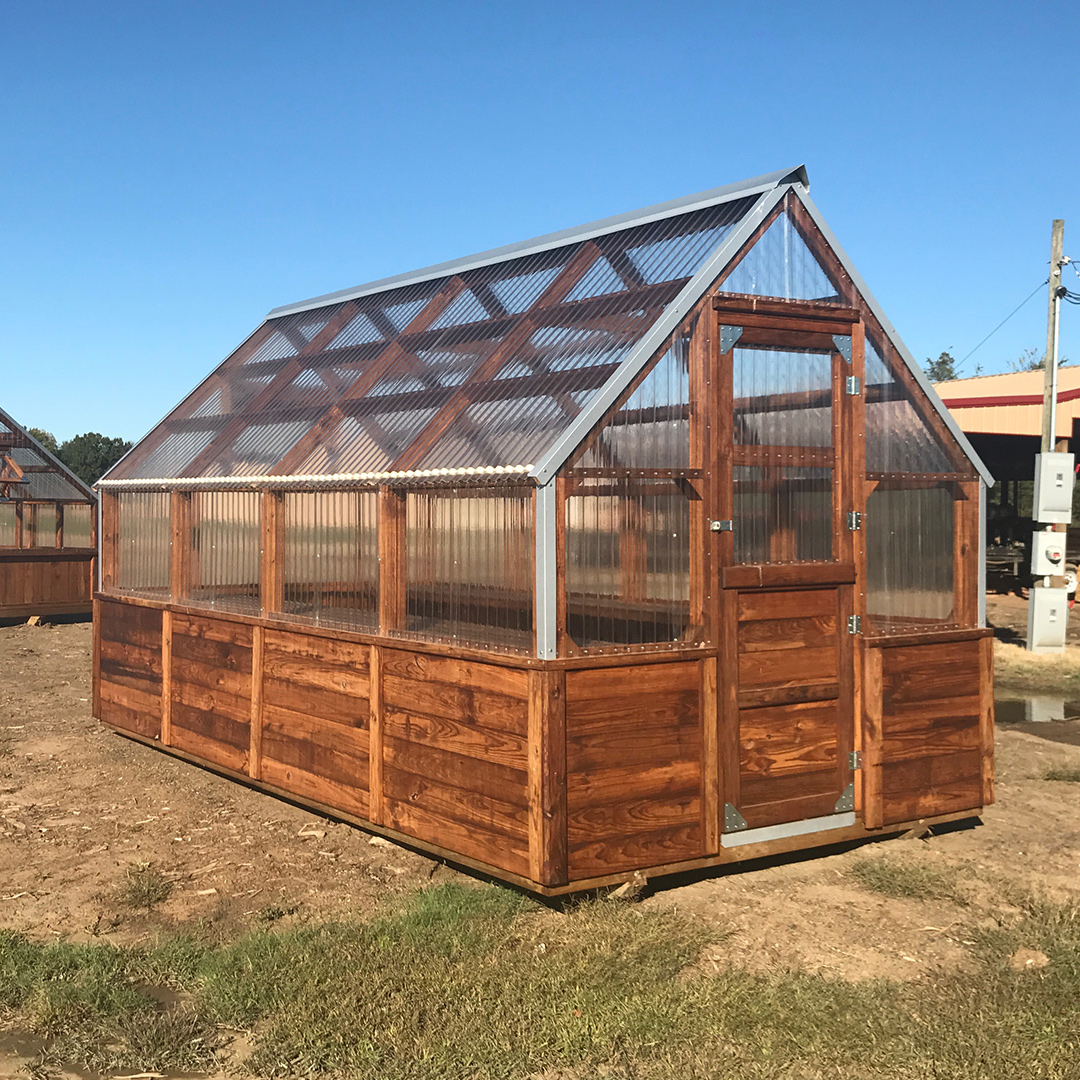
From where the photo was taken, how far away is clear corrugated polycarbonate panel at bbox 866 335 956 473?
7602 mm

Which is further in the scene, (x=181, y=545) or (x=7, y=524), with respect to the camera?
(x=7, y=524)

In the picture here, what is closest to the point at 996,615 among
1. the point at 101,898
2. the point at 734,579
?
the point at 734,579

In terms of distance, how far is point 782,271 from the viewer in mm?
7219

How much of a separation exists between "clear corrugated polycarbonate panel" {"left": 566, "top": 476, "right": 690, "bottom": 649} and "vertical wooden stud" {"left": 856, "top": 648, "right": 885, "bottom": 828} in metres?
1.37

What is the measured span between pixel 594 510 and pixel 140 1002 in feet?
10.6

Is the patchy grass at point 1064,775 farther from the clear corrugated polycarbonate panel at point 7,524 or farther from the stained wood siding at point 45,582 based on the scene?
the clear corrugated polycarbonate panel at point 7,524

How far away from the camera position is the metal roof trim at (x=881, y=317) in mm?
7230

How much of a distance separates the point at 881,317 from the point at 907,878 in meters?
3.41

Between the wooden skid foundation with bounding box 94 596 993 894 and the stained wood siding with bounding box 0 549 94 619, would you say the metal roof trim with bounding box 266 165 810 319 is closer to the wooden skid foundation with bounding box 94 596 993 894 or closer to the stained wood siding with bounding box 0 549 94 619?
the wooden skid foundation with bounding box 94 596 993 894

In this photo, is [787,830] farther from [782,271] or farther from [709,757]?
[782,271]

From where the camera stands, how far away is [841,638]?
7312 millimetres

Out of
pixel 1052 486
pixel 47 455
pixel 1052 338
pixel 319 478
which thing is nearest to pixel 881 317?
pixel 319 478

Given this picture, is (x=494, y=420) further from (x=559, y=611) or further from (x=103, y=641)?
(x=103, y=641)

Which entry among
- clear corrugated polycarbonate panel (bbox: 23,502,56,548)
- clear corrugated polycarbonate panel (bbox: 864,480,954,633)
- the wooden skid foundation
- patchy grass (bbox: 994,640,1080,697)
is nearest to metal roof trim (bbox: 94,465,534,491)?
the wooden skid foundation
